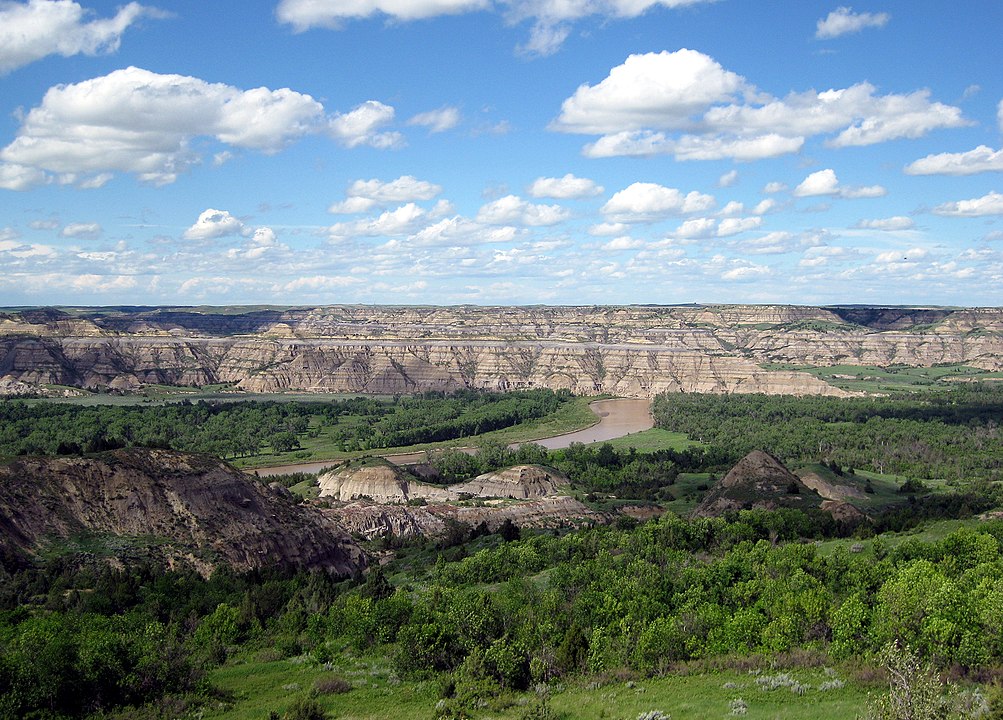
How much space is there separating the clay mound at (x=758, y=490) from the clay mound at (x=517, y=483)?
15.3 m

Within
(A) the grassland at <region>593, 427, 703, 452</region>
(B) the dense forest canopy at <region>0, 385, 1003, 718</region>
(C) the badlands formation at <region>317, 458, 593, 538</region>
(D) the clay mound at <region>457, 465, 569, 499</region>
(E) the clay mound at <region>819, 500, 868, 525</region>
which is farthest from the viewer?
(A) the grassland at <region>593, 427, 703, 452</region>

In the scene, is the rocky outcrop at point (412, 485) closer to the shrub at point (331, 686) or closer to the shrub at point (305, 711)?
the shrub at point (331, 686)

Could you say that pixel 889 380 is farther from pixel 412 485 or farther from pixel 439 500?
pixel 439 500

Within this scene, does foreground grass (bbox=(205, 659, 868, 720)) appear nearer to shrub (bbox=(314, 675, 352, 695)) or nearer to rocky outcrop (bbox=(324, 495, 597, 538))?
shrub (bbox=(314, 675, 352, 695))

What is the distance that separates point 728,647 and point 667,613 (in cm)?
374

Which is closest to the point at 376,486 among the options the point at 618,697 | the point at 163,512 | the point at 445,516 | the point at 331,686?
the point at 445,516

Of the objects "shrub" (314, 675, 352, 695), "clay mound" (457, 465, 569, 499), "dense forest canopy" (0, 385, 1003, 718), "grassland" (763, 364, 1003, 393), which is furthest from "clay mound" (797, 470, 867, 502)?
"grassland" (763, 364, 1003, 393)

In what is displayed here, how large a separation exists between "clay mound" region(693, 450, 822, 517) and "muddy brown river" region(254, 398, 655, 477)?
4343 centimetres

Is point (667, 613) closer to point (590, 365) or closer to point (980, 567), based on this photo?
point (980, 567)

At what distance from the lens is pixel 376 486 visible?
→ 84750mm

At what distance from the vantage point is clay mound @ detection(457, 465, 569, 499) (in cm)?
8506

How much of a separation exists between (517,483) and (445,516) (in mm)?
12197

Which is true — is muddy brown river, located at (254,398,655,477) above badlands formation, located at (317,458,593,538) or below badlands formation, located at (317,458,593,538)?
below

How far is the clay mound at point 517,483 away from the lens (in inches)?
3349
